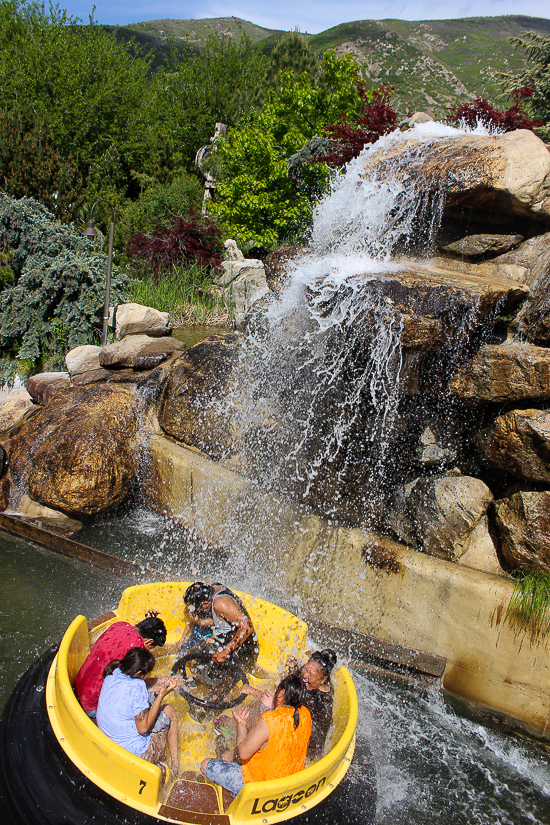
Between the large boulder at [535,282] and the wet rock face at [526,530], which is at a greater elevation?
the large boulder at [535,282]

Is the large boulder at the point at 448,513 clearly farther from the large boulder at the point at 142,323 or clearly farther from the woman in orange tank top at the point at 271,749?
the large boulder at the point at 142,323

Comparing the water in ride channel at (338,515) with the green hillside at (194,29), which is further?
the green hillside at (194,29)

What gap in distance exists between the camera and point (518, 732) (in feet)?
13.7

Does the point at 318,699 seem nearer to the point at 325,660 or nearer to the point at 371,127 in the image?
the point at 325,660

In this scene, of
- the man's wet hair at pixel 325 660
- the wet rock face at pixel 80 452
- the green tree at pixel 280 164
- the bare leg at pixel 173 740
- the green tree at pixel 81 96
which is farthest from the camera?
the green tree at pixel 81 96

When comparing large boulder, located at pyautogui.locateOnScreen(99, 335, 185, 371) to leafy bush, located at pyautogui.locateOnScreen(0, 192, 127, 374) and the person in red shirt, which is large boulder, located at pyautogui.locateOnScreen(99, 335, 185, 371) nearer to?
leafy bush, located at pyautogui.locateOnScreen(0, 192, 127, 374)

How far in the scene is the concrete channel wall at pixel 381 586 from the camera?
422 cm

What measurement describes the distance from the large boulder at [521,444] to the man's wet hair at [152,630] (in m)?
3.10

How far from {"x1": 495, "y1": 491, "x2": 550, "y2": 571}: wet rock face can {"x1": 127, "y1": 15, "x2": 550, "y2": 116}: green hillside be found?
129ft

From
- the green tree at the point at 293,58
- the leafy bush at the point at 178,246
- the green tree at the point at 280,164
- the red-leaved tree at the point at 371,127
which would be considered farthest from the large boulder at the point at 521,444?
the green tree at the point at 293,58

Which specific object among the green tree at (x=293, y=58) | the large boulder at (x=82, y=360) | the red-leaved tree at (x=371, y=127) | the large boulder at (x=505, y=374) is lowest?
the large boulder at (x=82, y=360)

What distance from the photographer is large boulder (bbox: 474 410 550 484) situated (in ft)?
14.0

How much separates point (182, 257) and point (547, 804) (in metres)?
10.4

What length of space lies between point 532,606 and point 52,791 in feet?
11.3
